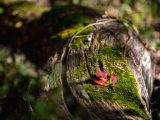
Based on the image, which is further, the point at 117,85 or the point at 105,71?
the point at 105,71

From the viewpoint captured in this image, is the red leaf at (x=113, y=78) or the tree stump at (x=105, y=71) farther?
the red leaf at (x=113, y=78)

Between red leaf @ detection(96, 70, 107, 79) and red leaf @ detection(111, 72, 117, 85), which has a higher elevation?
red leaf @ detection(96, 70, 107, 79)

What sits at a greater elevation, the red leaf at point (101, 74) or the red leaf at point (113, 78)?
the red leaf at point (101, 74)

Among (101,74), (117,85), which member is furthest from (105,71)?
(117,85)

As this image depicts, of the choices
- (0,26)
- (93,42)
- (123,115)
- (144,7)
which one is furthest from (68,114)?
(144,7)

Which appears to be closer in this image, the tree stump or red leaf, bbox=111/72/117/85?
the tree stump

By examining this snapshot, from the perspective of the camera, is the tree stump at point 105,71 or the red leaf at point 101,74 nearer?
the tree stump at point 105,71

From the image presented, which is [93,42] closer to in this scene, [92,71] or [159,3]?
[92,71]

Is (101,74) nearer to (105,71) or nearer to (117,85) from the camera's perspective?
(105,71)
